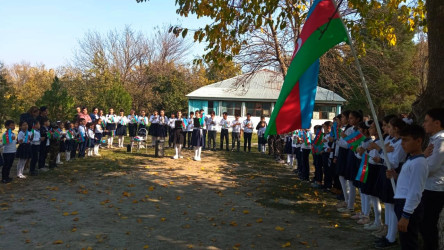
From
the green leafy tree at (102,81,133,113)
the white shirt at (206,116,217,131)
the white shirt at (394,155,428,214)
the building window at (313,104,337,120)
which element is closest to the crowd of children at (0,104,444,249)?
the white shirt at (394,155,428,214)

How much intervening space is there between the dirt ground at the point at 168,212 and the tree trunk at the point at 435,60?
2.42 m

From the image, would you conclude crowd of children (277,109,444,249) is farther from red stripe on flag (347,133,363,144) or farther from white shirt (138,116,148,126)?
white shirt (138,116,148,126)

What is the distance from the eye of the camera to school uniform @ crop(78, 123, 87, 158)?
13.8 meters

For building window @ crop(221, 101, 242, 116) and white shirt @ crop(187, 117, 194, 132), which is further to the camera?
building window @ crop(221, 101, 242, 116)

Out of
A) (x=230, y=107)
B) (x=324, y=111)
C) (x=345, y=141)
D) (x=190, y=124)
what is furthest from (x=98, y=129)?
(x=324, y=111)

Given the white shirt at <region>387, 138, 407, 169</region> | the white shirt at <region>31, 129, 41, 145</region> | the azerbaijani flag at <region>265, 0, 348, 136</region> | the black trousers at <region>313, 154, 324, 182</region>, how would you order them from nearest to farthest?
the azerbaijani flag at <region>265, 0, 348, 136</region> → the white shirt at <region>387, 138, 407, 169</region> → the black trousers at <region>313, 154, 324, 182</region> → the white shirt at <region>31, 129, 41, 145</region>

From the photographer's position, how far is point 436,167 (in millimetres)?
4344

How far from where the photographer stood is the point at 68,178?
33.7ft

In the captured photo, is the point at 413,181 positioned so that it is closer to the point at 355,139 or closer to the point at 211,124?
the point at 355,139

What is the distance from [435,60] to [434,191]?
2.73 meters

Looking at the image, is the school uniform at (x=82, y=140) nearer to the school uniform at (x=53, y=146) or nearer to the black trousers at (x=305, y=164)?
the school uniform at (x=53, y=146)

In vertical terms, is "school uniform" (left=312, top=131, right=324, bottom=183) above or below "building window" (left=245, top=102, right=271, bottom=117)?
below

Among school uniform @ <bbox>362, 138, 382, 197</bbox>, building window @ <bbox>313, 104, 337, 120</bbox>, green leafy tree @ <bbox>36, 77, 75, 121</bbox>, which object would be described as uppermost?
building window @ <bbox>313, 104, 337, 120</bbox>

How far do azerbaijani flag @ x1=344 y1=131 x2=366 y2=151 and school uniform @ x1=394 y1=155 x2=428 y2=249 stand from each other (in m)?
2.62
